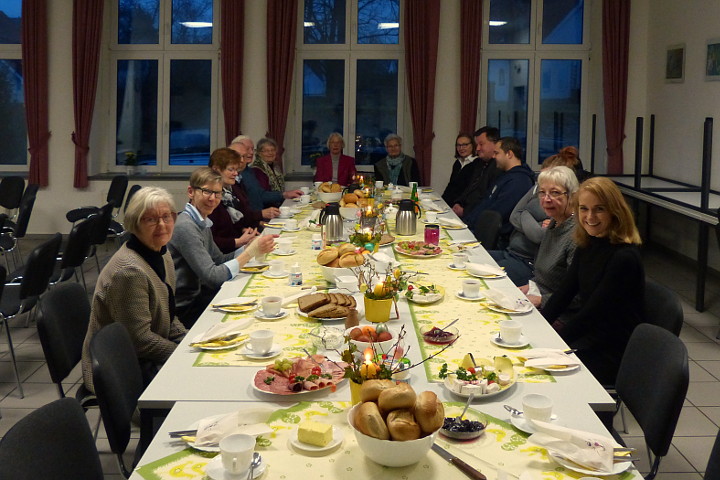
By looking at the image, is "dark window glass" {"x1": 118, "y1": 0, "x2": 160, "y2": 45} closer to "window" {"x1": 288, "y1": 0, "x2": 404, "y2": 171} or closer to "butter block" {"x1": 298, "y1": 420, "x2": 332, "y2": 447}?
Result: "window" {"x1": 288, "y1": 0, "x2": 404, "y2": 171}

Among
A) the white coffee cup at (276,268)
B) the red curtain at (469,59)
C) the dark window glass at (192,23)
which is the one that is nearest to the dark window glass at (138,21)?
the dark window glass at (192,23)

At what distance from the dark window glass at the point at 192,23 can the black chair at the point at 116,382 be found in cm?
729

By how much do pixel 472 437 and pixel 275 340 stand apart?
101 centimetres

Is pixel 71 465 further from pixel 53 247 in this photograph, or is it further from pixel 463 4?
pixel 463 4

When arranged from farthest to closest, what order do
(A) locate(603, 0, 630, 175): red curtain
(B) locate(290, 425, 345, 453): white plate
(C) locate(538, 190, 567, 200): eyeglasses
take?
(A) locate(603, 0, 630, 175): red curtain, (C) locate(538, 190, 567, 200): eyeglasses, (B) locate(290, 425, 345, 453): white plate

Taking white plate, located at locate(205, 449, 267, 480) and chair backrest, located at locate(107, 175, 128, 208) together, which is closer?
white plate, located at locate(205, 449, 267, 480)

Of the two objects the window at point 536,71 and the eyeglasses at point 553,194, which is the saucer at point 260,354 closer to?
the eyeglasses at point 553,194

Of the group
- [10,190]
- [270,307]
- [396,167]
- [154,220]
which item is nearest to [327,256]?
[270,307]

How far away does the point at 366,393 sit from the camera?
1.87m

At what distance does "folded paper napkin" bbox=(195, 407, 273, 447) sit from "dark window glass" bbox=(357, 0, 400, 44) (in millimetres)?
7897

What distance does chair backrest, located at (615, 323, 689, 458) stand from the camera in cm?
235

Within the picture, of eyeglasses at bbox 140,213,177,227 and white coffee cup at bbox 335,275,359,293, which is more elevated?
eyeglasses at bbox 140,213,177,227

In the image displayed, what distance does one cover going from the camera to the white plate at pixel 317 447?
1.93 meters

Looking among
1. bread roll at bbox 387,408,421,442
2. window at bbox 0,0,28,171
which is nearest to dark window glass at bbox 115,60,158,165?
window at bbox 0,0,28,171
